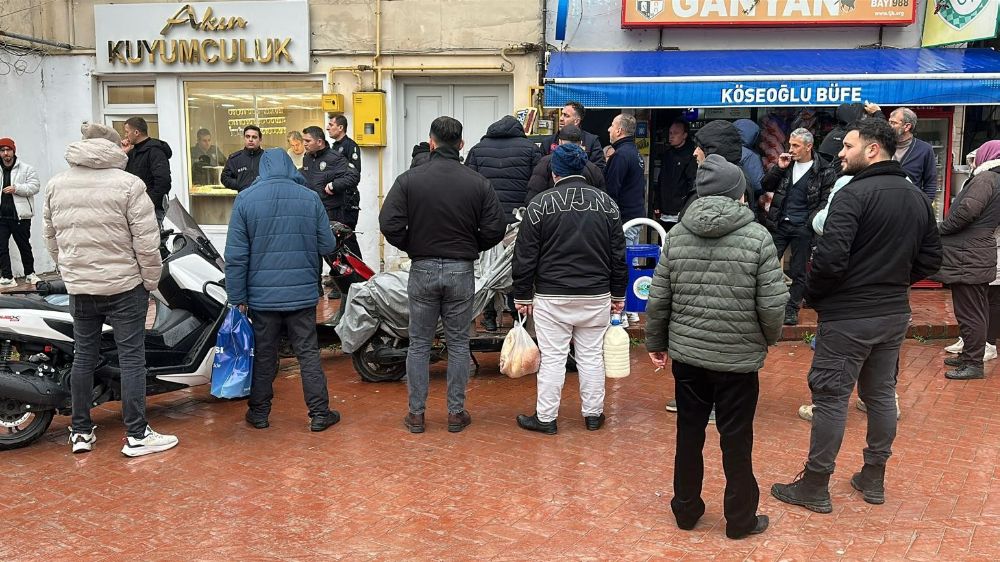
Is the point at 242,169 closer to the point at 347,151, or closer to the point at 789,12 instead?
the point at 347,151

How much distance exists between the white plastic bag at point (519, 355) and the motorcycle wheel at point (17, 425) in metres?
2.95

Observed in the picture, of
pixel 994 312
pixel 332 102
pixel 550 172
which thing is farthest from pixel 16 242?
pixel 994 312

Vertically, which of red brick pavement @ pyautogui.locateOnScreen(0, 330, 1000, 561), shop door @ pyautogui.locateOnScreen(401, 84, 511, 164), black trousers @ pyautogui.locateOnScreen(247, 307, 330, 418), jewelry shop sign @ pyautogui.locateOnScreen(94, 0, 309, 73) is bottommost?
red brick pavement @ pyautogui.locateOnScreen(0, 330, 1000, 561)

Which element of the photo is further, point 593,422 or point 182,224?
point 182,224

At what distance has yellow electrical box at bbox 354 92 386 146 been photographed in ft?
34.8

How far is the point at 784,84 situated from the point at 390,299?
5035mm

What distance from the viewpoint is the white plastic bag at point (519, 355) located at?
5.71 m

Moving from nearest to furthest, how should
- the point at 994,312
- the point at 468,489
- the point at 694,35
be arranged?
the point at 468,489 < the point at 994,312 < the point at 694,35

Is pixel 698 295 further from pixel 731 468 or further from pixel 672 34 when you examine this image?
pixel 672 34

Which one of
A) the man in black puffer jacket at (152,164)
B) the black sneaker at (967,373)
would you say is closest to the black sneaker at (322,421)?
the man in black puffer jacket at (152,164)

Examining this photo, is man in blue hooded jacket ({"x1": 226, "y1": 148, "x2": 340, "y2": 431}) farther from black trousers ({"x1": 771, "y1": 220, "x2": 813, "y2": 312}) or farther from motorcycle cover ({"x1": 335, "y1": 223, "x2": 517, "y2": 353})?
black trousers ({"x1": 771, "y1": 220, "x2": 813, "y2": 312})

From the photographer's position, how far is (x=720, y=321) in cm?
402

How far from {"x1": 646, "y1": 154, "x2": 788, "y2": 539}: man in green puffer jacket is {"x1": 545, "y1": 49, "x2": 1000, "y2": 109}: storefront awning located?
511 cm

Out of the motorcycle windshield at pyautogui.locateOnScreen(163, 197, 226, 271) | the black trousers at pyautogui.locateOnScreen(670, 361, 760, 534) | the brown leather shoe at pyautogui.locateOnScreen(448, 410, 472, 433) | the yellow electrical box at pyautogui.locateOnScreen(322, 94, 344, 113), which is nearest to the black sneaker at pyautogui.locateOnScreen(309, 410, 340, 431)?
the brown leather shoe at pyautogui.locateOnScreen(448, 410, 472, 433)
